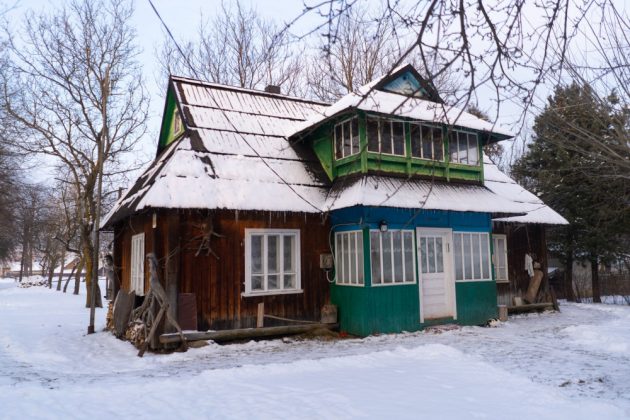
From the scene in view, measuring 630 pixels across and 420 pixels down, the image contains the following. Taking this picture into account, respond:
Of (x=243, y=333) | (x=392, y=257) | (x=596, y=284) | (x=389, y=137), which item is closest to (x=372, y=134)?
(x=389, y=137)

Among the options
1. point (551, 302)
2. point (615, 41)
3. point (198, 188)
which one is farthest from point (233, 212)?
point (551, 302)

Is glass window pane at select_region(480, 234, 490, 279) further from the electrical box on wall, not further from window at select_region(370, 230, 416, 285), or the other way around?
the electrical box on wall

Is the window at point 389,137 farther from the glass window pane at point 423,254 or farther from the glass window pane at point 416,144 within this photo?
the glass window pane at point 423,254

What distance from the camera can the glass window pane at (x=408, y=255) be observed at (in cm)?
1096

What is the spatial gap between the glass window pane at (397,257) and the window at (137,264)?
18.9ft

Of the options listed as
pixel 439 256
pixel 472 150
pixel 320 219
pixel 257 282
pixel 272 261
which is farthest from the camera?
pixel 472 150

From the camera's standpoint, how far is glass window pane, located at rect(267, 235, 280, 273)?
417 inches

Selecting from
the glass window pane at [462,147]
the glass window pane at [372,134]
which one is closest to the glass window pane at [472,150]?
the glass window pane at [462,147]

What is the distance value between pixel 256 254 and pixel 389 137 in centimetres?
413

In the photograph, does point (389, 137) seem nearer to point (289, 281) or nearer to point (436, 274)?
point (436, 274)

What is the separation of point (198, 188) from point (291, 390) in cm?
492

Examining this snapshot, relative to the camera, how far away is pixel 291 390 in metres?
6.13

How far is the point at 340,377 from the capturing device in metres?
6.84

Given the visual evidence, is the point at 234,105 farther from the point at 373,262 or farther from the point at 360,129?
the point at 373,262
